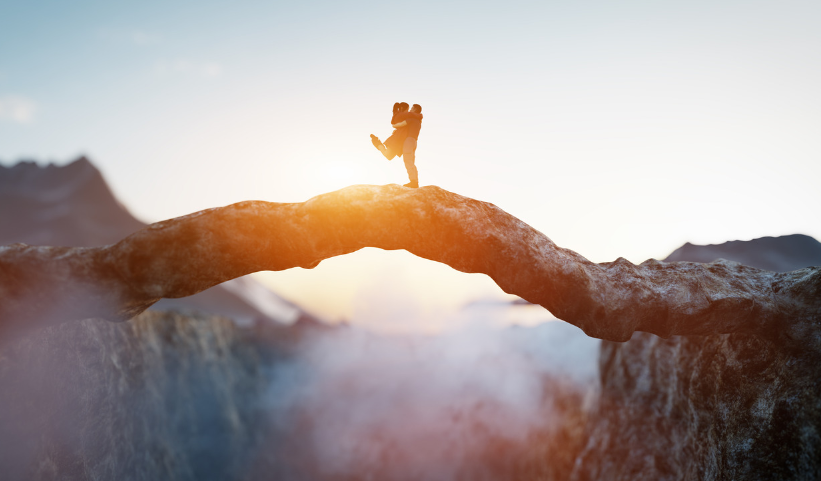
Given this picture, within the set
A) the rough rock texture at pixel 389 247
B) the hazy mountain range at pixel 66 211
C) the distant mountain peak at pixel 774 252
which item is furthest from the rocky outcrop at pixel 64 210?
the distant mountain peak at pixel 774 252

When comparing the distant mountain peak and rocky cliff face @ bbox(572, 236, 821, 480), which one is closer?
rocky cliff face @ bbox(572, 236, 821, 480)

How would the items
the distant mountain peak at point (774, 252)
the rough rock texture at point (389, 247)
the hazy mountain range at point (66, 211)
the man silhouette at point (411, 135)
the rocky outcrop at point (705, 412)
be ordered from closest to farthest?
1. the rough rock texture at point (389, 247)
2. the rocky outcrop at point (705, 412)
3. the man silhouette at point (411, 135)
4. the distant mountain peak at point (774, 252)
5. the hazy mountain range at point (66, 211)

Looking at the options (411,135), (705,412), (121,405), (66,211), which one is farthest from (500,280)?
(66,211)

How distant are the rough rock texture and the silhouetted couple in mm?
618

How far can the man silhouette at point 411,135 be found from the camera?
6531 millimetres

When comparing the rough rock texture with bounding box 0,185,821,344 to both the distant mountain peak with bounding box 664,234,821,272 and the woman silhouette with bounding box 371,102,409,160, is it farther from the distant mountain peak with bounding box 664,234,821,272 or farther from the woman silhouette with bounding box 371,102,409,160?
the distant mountain peak with bounding box 664,234,821,272

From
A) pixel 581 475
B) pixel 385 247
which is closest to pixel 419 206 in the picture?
pixel 385 247

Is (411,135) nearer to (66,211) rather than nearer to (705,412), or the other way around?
(705,412)

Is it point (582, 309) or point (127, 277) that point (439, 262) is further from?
point (127, 277)

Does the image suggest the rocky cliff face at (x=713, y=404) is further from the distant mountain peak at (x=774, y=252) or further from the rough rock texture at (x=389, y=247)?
the rough rock texture at (x=389, y=247)

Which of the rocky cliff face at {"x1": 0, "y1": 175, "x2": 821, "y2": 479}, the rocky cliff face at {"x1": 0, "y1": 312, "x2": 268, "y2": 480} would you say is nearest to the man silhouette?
the rocky cliff face at {"x1": 0, "y1": 175, "x2": 821, "y2": 479}

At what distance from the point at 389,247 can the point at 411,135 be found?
1988mm

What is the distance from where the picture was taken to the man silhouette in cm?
653

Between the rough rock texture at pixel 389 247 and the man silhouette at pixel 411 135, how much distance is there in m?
0.54
